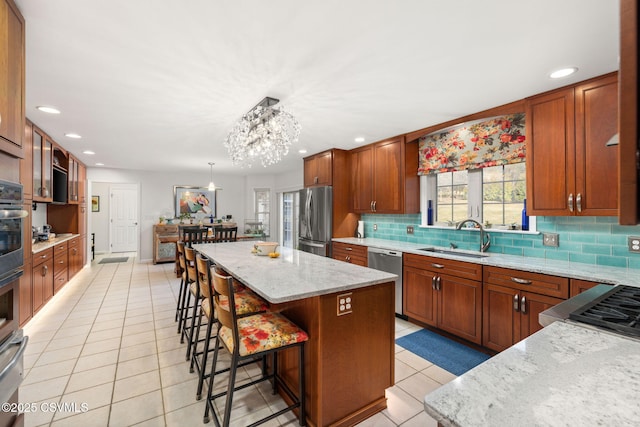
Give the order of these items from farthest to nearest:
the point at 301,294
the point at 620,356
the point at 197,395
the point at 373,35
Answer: the point at 197,395
the point at 373,35
the point at 301,294
the point at 620,356

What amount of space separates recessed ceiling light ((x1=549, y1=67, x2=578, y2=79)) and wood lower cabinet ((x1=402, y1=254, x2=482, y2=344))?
1649 mm

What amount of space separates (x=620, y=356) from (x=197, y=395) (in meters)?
2.26

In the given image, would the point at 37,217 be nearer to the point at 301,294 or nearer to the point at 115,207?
the point at 115,207

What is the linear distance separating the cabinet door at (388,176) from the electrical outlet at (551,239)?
1.56m

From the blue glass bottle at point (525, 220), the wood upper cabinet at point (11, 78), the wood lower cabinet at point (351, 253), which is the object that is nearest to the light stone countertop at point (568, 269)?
the blue glass bottle at point (525, 220)

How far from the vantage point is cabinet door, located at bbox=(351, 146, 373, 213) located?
4.39 meters

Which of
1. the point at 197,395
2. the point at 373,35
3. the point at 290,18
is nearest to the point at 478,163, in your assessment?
the point at 373,35

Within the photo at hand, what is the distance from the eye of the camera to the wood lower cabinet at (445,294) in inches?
107

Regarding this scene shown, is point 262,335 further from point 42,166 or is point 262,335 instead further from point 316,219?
point 42,166

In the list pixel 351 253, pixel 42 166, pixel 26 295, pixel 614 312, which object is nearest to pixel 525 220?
pixel 614 312

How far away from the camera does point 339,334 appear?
68.1 inches

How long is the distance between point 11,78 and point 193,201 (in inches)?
267

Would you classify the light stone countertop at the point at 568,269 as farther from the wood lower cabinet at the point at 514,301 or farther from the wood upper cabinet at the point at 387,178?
the wood upper cabinet at the point at 387,178

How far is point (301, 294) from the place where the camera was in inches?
61.0
